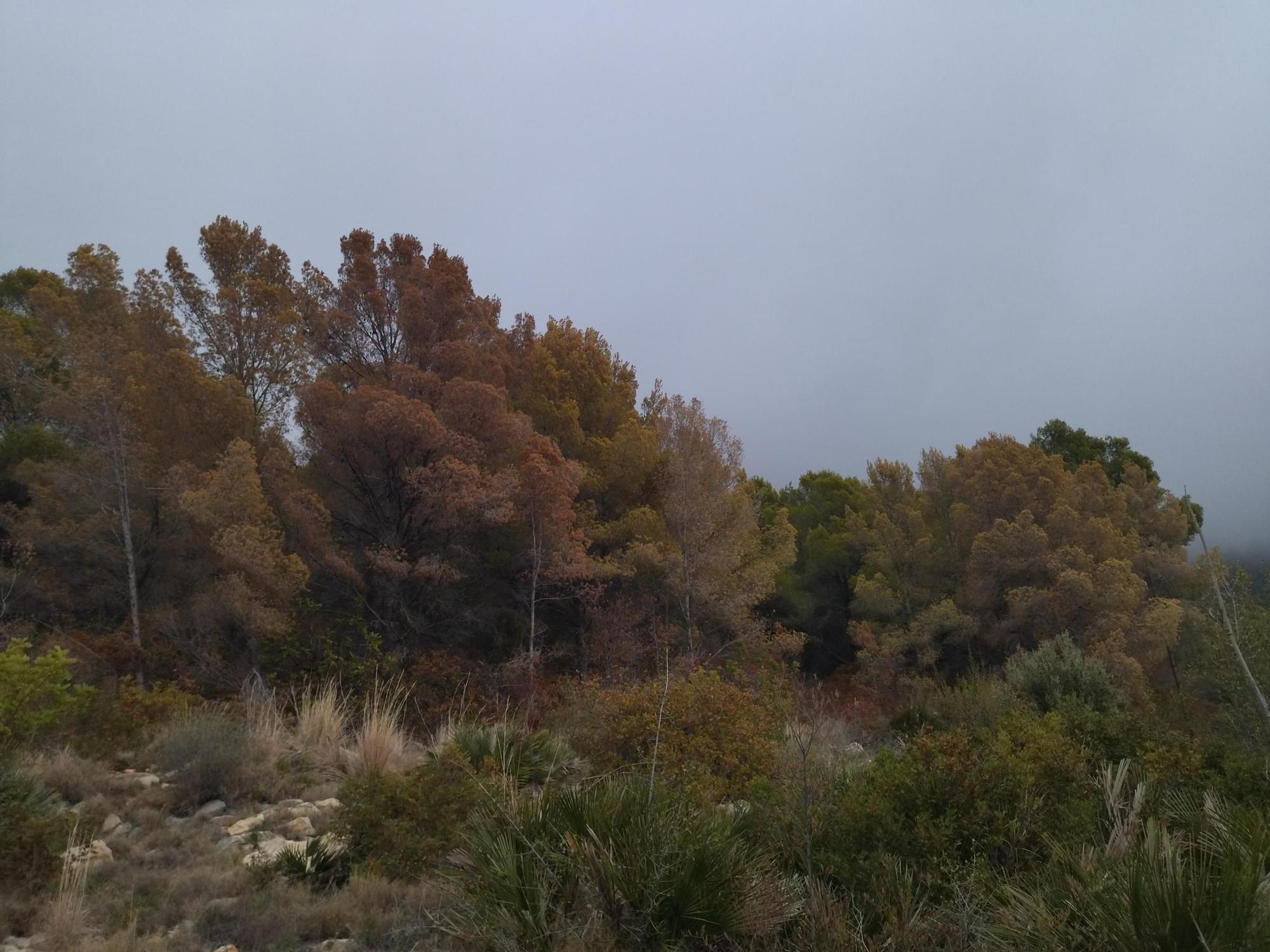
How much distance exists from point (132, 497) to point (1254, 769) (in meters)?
19.2

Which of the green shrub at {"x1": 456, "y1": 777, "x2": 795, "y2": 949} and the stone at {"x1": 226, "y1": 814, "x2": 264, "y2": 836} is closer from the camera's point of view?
the green shrub at {"x1": 456, "y1": 777, "x2": 795, "y2": 949}

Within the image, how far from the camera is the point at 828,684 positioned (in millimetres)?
28281

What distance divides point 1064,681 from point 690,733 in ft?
21.6

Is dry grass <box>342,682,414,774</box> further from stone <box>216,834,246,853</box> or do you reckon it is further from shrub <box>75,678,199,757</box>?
shrub <box>75,678,199,757</box>

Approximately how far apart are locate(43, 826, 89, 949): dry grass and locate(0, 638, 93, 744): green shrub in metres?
2.81

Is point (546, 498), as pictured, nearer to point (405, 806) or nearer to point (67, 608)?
point (67, 608)

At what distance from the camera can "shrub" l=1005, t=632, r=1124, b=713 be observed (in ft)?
37.6

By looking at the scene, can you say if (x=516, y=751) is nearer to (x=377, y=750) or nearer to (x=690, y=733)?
(x=690, y=733)

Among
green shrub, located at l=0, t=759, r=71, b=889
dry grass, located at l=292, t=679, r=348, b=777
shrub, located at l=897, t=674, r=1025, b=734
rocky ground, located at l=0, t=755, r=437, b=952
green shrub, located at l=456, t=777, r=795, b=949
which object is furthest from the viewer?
shrub, located at l=897, t=674, r=1025, b=734

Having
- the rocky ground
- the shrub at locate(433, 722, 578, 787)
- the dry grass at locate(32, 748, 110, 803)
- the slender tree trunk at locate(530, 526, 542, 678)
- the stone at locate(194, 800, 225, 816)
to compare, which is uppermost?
the slender tree trunk at locate(530, 526, 542, 678)

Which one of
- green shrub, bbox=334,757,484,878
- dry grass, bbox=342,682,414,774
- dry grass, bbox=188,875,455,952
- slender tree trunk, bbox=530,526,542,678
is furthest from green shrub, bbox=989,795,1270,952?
slender tree trunk, bbox=530,526,542,678

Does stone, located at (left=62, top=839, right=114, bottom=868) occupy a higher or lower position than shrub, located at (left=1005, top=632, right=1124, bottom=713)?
lower

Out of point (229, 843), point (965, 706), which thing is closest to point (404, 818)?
point (229, 843)

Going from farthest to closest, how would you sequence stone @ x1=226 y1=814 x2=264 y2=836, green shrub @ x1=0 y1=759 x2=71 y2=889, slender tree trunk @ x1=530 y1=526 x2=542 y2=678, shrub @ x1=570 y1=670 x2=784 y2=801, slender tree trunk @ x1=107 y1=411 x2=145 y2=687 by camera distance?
slender tree trunk @ x1=530 y1=526 x2=542 y2=678 < slender tree trunk @ x1=107 y1=411 x2=145 y2=687 < shrub @ x1=570 y1=670 x2=784 y2=801 < stone @ x1=226 y1=814 x2=264 y2=836 < green shrub @ x1=0 y1=759 x2=71 y2=889
